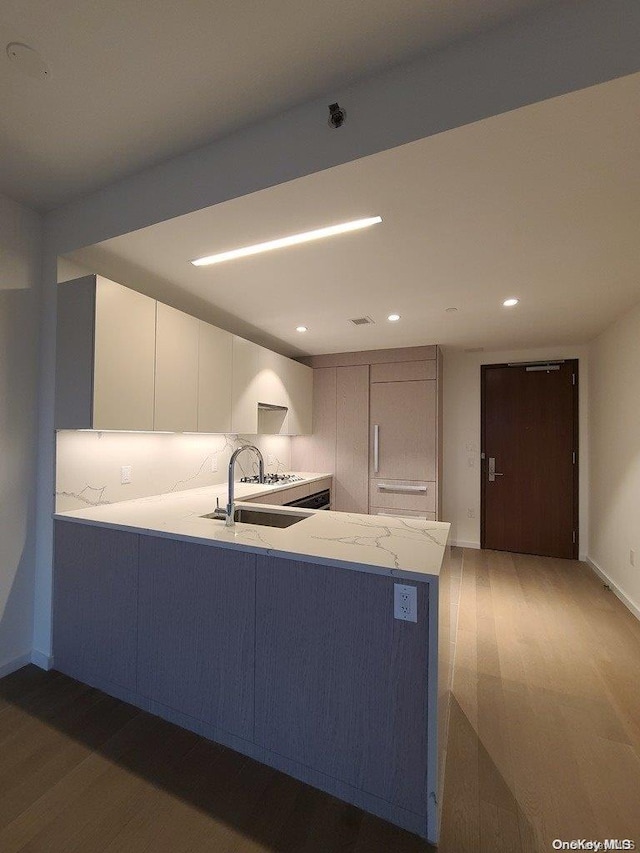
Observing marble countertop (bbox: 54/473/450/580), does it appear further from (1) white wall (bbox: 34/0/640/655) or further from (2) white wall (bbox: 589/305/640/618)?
(2) white wall (bbox: 589/305/640/618)

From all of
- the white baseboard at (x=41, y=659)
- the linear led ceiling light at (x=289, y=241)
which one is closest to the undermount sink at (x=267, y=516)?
the white baseboard at (x=41, y=659)

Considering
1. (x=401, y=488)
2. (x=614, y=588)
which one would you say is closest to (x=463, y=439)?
(x=401, y=488)

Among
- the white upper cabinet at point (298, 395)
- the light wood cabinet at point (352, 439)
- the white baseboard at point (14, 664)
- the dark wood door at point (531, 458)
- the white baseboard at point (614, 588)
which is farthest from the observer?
the light wood cabinet at point (352, 439)

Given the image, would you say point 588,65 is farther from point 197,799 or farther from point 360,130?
point 197,799

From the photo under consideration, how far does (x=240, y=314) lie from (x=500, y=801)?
329 centimetres

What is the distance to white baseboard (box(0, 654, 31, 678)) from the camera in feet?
6.79

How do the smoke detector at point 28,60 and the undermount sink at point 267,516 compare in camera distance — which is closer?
the smoke detector at point 28,60

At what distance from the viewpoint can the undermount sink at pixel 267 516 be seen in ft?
7.38

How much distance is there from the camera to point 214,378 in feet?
9.31

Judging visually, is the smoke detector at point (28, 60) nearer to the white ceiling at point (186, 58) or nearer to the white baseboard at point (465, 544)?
the white ceiling at point (186, 58)

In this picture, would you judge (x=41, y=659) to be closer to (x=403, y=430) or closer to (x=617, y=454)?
(x=403, y=430)

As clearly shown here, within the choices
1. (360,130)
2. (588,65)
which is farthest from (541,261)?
(360,130)

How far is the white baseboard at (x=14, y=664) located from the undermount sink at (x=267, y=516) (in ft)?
4.50

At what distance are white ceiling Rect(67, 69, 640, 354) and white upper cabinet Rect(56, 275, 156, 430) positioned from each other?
0.30 metres
